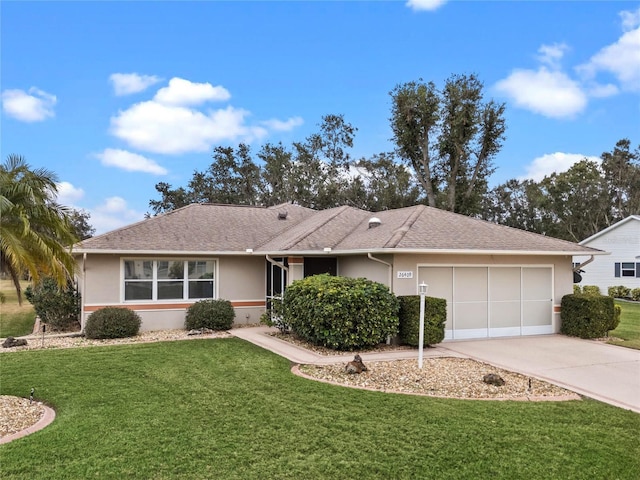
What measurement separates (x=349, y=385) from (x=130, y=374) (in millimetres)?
4299

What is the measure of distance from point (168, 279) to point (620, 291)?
91.4 feet

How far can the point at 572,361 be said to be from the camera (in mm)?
10422

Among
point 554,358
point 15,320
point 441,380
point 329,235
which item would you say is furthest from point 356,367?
point 15,320

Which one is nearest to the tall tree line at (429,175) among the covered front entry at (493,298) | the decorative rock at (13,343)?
the covered front entry at (493,298)

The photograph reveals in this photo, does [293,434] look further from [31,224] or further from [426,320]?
[426,320]

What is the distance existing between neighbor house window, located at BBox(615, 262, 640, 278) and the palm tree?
32.2 metres

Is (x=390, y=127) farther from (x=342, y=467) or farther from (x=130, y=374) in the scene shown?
(x=342, y=467)

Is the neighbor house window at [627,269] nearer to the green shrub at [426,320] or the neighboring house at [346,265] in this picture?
the neighboring house at [346,265]

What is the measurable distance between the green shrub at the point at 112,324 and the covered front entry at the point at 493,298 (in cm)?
870

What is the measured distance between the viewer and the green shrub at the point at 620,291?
2925cm

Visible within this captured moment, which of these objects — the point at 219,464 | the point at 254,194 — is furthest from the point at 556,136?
the point at 254,194

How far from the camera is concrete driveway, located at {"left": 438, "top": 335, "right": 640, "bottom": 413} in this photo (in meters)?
8.16

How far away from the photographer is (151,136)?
2405 centimetres

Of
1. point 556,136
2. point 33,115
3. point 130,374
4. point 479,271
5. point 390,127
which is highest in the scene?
point 390,127
